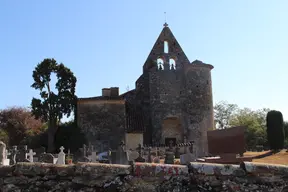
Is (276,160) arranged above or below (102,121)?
below

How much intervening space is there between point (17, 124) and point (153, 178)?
4618cm

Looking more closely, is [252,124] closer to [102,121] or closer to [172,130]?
[172,130]

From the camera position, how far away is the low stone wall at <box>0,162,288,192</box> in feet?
12.8

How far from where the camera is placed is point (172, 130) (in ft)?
131

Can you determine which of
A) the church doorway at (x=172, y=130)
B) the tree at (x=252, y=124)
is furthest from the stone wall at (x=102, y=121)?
the tree at (x=252, y=124)

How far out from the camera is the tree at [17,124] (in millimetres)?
45594

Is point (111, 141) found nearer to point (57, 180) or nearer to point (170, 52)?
point (170, 52)

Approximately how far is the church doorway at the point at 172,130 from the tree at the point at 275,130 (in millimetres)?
10224

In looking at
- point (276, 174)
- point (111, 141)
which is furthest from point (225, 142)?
point (111, 141)

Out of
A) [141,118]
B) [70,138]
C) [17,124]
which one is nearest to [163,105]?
[141,118]

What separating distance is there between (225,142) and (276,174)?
663 cm

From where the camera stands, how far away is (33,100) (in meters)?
34.0

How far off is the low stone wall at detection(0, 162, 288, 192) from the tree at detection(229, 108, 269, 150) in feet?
161

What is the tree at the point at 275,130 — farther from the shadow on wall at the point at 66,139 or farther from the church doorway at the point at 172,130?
the shadow on wall at the point at 66,139
